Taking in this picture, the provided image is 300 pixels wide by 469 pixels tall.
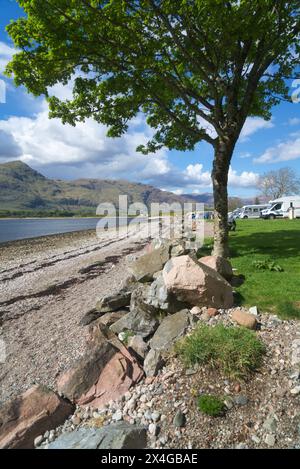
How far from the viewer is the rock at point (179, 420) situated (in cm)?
513

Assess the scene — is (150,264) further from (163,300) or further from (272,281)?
(272,281)

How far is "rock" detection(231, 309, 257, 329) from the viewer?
7035 mm

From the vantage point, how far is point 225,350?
596 centimetres

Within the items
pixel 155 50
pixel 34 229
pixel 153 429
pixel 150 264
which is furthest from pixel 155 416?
pixel 34 229

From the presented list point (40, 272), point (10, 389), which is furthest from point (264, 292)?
point (40, 272)

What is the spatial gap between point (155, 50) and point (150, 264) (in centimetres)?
927

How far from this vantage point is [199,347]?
6.21 meters

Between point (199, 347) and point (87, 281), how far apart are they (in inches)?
408

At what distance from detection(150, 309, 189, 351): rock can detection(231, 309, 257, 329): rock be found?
1.26 m

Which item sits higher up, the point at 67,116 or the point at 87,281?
the point at 67,116

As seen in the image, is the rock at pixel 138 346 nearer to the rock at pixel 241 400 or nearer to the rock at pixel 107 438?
the rock at pixel 107 438

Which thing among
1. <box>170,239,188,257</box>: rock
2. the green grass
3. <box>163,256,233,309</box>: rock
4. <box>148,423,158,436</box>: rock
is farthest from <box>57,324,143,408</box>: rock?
<box>170,239,188,257</box>: rock

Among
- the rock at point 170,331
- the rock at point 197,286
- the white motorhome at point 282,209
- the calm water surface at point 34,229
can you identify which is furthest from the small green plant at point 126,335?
the white motorhome at point 282,209
